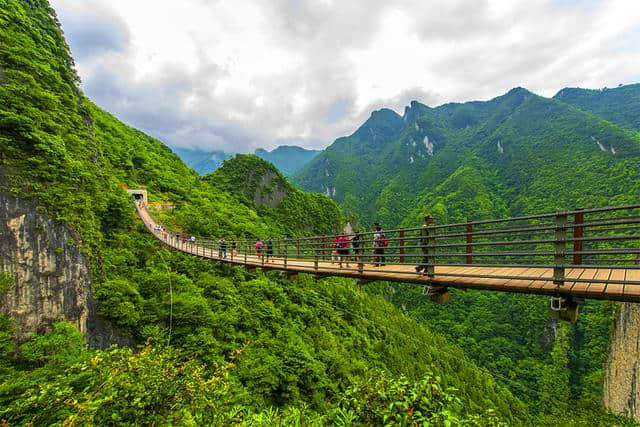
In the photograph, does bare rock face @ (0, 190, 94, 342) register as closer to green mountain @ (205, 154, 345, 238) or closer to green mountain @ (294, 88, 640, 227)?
green mountain @ (205, 154, 345, 238)

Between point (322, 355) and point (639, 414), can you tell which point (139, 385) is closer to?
point (322, 355)

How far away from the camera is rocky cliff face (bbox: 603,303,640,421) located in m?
11.3

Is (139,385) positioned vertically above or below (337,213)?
below

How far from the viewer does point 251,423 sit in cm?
459

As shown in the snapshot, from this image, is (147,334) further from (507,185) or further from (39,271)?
(507,185)

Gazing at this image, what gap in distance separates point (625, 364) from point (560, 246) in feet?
58.4

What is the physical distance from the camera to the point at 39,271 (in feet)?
30.5

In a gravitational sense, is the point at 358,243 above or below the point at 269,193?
below

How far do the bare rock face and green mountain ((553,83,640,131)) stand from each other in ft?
480

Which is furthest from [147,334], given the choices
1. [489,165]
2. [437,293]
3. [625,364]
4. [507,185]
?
[489,165]

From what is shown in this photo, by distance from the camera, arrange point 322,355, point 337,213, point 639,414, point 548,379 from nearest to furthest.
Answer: point 639,414 → point 322,355 → point 548,379 → point 337,213

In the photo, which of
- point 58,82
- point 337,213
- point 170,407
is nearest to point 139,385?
point 170,407

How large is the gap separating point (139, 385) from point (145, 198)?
30.2m

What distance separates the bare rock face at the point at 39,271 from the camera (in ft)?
27.8
